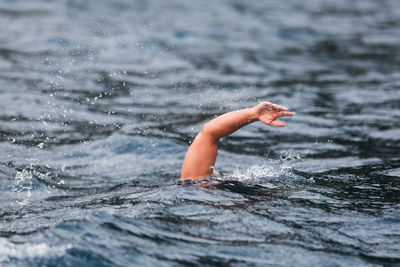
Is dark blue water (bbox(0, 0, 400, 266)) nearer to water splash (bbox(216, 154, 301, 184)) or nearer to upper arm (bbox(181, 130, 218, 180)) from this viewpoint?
water splash (bbox(216, 154, 301, 184))

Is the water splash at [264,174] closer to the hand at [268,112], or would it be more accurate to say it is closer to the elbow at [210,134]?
the elbow at [210,134]

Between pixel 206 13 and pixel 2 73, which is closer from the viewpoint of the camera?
pixel 2 73

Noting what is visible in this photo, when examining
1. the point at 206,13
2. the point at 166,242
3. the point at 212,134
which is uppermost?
the point at 206,13

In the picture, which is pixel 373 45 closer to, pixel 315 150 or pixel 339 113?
pixel 339 113

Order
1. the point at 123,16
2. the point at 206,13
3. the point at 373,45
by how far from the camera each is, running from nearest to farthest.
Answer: the point at 373,45
the point at 123,16
the point at 206,13

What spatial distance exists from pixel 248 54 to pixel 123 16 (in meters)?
6.16

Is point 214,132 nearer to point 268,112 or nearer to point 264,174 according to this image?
point 268,112

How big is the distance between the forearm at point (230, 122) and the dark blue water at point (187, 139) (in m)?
0.53

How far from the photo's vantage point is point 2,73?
14.0 m

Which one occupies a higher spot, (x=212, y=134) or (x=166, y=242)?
(x=212, y=134)

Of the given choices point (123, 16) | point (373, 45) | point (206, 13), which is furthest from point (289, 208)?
point (206, 13)

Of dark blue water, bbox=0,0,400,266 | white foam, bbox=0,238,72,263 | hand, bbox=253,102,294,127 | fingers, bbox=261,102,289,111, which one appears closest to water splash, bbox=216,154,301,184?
dark blue water, bbox=0,0,400,266

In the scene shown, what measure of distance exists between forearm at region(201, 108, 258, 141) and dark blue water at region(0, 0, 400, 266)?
53 cm

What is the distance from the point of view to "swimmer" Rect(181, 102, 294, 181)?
631 cm
